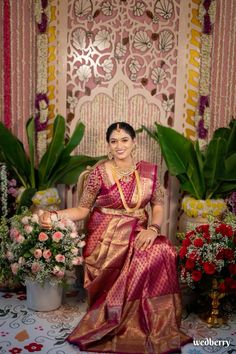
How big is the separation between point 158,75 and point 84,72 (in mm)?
602

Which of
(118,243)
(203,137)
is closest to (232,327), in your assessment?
(118,243)

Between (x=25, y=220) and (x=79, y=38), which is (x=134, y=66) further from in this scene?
(x=25, y=220)

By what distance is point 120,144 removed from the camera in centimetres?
278

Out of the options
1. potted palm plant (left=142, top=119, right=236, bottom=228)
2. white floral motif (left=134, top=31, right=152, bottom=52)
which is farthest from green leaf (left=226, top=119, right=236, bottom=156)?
white floral motif (left=134, top=31, right=152, bottom=52)

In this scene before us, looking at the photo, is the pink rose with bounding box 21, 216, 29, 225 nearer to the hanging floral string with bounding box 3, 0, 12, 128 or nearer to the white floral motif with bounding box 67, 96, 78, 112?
the hanging floral string with bounding box 3, 0, 12, 128

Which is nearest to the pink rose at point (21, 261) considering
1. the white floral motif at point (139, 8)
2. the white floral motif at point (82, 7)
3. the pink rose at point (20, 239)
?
the pink rose at point (20, 239)

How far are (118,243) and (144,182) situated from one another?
0.45 m

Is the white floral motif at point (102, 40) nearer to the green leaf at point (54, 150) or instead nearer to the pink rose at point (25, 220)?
the green leaf at point (54, 150)

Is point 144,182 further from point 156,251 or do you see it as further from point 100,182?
point 156,251

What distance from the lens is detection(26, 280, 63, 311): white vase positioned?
2.76 m

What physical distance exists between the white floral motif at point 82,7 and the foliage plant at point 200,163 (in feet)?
3.44

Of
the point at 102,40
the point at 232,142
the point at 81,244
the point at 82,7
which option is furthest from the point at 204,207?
the point at 82,7

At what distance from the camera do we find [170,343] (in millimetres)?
2373

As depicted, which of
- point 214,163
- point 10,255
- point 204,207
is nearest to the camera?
point 10,255
